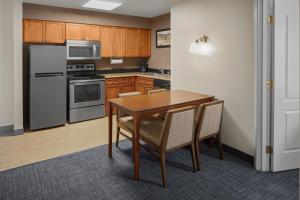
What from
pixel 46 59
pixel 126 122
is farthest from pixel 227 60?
pixel 46 59

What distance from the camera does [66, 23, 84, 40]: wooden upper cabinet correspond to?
4.80m

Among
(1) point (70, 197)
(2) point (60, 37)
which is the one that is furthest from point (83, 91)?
(1) point (70, 197)

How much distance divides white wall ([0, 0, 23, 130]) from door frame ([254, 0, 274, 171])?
3.63 meters

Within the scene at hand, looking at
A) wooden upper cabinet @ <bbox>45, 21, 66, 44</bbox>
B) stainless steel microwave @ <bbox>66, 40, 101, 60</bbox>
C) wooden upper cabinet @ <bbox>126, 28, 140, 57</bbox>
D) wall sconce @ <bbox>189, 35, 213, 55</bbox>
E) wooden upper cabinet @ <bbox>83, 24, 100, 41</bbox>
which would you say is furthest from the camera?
wooden upper cabinet @ <bbox>126, 28, 140, 57</bbox>

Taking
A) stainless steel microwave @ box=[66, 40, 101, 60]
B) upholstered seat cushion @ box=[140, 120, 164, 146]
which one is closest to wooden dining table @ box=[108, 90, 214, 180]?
upholstered seat cushion @ box=[140, 120, 164, 146]

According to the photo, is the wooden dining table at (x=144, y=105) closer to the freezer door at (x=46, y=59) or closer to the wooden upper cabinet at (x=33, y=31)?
the freezer door at (x=46, y=59)

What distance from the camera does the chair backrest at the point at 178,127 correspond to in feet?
7.47

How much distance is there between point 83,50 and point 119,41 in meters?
Result: 0.99

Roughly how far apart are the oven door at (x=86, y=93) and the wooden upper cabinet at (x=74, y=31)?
0.99 metres

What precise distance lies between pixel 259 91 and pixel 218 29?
109cm

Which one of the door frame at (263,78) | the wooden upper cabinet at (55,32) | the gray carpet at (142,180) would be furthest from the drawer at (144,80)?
the door frame at (263,78)

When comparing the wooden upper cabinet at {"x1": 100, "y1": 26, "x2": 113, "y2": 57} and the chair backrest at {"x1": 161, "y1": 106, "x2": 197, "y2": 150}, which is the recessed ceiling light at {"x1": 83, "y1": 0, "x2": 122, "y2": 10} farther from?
the chair backrest at {"x1": 161, "y1": 106, "x2": 197, "y2": 150}

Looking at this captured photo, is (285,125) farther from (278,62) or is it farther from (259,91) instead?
(278,62)

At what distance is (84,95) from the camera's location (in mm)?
4805
